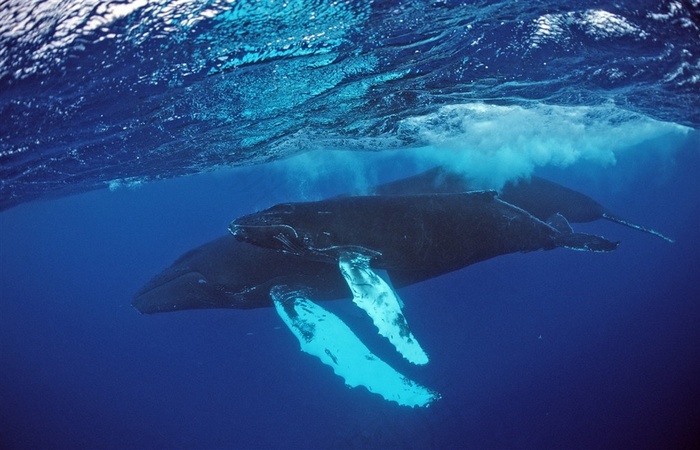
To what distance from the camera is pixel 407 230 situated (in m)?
8.38

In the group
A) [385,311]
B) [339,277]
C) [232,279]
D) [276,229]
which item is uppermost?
[276,229]

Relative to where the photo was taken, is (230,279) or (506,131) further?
(506,131)

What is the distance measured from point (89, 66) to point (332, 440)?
984 inches

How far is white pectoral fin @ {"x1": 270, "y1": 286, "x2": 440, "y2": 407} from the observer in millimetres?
8312

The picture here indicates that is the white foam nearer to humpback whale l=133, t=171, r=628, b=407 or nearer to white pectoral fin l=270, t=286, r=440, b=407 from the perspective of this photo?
humpback whale l=133, t=171, r=628, b=407

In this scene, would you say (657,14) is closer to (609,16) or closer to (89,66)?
(609,16)

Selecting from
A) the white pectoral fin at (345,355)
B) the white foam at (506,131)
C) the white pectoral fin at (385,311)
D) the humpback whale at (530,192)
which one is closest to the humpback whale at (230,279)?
the white pectoral fin at (345,355)

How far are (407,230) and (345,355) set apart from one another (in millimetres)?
3031

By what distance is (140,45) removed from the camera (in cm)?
607

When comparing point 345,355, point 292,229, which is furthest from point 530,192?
point 292,229

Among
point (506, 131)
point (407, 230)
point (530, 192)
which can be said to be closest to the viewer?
point (407, 230)

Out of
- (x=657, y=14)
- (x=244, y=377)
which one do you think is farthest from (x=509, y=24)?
(x=244, y=377)

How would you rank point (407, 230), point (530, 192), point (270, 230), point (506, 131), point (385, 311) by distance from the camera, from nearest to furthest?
point (385, 311) < point (270, 230) < point (407, 230) < point (530, 192) < point (506, 131)

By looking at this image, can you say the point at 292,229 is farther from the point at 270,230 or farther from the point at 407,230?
the point at 407,230
